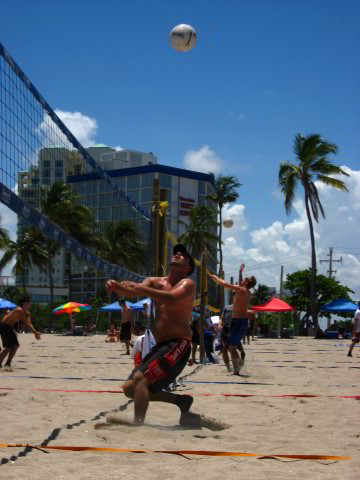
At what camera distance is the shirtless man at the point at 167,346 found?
197 inches

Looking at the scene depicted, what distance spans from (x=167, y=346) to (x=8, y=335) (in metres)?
6.04

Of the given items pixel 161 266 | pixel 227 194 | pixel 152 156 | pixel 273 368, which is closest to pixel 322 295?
pixel 227 194

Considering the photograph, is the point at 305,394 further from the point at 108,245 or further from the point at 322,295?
the point at 322,295

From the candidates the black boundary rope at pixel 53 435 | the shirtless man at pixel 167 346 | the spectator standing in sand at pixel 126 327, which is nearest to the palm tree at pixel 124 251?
the spectator standing in sand at pixel 126 327

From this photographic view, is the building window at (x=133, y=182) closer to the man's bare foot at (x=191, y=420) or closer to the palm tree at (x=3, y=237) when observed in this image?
the palm tree at (x=3, y=237)

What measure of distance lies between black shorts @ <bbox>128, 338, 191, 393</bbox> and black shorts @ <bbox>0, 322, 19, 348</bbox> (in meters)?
5.88

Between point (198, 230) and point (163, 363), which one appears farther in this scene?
point (198, 230)

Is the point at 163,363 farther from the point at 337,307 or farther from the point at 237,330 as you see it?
Answer: the point at 337,307

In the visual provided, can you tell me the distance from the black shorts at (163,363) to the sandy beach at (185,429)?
1.10 feet

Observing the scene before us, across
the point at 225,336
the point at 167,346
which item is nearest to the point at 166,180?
the point at 225,336

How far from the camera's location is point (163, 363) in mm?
5020

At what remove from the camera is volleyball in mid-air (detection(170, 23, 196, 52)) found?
9.83m

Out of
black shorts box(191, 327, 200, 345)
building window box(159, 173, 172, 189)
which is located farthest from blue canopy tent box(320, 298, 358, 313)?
building window box(159, 173, 172, 189)

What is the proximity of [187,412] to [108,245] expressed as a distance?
43070 mm
